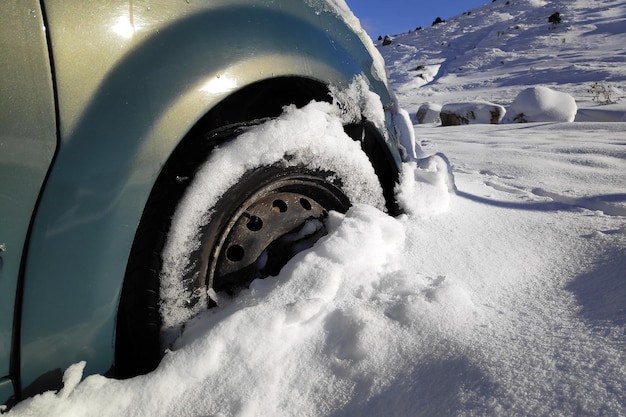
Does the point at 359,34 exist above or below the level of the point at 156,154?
above

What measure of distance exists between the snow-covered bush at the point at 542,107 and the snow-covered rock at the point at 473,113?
29cm

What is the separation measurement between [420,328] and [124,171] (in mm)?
725

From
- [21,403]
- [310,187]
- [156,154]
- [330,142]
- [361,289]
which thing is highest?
[156,154]

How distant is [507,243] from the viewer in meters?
1.49

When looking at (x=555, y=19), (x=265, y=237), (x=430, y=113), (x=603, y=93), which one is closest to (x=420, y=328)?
(x=265, y=237)

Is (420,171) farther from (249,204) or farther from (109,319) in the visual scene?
(109,319)

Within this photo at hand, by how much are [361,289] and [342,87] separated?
649mm

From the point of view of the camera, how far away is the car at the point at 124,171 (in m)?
0.81

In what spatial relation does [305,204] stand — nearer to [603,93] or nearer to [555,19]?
[603,93]

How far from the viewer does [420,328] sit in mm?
985

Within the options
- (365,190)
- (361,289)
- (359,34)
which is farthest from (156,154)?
(359,34)

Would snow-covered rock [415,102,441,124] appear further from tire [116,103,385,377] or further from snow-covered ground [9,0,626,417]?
tire [116,103,385,377]

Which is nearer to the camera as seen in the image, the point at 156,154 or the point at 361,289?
the point at 156,154

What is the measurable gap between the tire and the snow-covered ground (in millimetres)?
74
